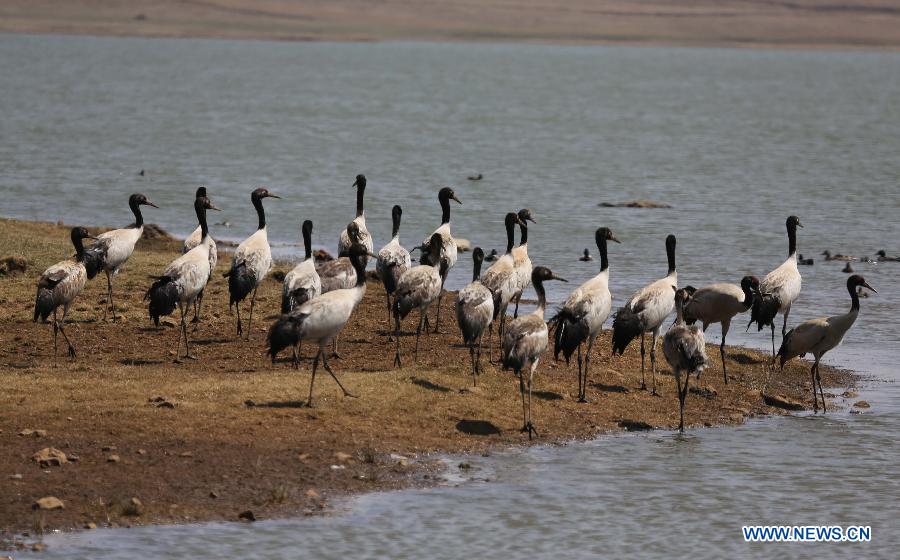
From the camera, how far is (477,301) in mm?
17234

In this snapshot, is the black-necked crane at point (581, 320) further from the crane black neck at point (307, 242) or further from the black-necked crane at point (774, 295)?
the crane black neck at point (307, 242)

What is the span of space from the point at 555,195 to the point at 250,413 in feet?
99.7

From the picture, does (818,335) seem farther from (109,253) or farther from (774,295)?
(109,253)

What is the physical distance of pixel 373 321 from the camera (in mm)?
21219

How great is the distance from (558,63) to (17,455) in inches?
5959

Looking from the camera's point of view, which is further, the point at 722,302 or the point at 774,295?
the point at 774,295

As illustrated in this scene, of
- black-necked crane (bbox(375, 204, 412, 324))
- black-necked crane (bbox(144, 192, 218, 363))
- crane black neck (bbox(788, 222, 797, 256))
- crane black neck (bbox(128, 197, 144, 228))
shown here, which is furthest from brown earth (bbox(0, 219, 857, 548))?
crane black neck (bbox(788, 222, 797, 256))

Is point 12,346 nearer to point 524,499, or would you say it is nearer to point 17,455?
point 17,455

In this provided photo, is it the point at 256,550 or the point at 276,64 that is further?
the point at 276,64

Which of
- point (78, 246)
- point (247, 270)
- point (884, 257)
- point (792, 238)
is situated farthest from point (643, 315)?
point (884, 257)

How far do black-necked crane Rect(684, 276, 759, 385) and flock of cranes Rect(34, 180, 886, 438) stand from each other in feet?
0.05

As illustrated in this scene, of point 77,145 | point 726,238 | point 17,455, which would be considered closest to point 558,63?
point 77,145

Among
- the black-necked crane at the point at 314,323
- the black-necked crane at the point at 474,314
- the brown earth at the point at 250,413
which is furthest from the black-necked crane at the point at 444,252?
the black-necked crane at the point at 314,323

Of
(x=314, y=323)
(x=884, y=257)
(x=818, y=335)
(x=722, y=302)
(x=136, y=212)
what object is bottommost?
(x=884, y=257)
